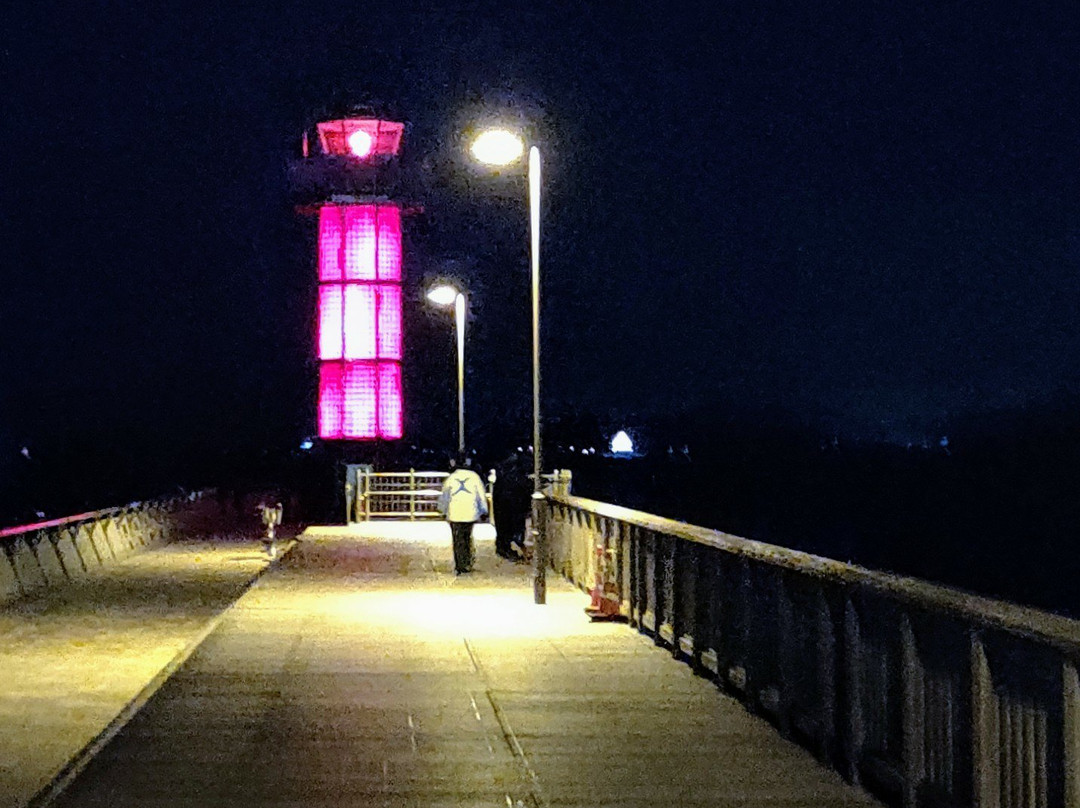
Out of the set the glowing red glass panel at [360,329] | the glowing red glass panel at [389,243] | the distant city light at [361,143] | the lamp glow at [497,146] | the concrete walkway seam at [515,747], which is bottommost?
the concrete walkway seam at [515,747]

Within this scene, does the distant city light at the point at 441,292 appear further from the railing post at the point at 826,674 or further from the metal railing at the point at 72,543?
the railing post at the point at 826,674

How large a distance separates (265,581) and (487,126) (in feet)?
30.2

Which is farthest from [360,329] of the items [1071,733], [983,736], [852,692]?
[1071,733]

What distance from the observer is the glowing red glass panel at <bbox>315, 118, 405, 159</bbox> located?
189ft

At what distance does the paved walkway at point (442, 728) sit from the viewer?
28.3 feet

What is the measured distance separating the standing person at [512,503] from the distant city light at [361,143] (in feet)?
96.5

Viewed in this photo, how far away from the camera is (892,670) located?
8430 millimetres

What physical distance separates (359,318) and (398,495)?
583 centimetres

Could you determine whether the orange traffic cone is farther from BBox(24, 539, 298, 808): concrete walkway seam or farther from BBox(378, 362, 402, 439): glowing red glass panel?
BBox(378, 362, 402, 439): glowing red glass panel

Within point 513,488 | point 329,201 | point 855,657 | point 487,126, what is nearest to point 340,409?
point 329,201

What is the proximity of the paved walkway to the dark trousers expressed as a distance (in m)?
7.30

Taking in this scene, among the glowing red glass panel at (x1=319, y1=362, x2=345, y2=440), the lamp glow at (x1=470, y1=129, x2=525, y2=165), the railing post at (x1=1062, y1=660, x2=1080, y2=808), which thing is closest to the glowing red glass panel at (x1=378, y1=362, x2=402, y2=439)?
the glowing red glass panel at (x1=319, y1=362, x2=345, y2=440)

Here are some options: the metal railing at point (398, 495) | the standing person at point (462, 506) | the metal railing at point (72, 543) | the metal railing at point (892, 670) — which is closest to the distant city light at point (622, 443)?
the metal railing at point (398, 495)

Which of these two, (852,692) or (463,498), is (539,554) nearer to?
(463,498)
